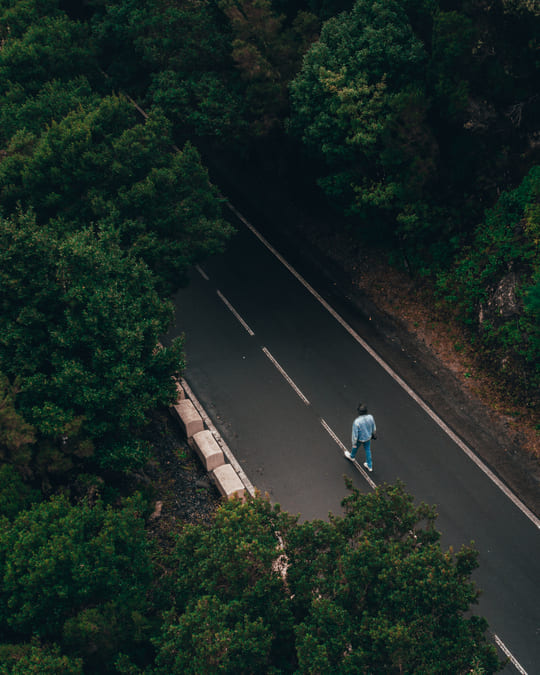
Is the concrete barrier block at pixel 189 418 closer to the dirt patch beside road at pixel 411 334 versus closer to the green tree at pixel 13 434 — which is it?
the green tree at pixel 13 434

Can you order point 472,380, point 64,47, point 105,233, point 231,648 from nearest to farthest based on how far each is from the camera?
point 231,648
point 105,233
point 472,380
point 64,47

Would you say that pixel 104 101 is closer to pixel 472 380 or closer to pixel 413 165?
pixel 413 165

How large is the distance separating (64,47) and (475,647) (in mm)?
22183

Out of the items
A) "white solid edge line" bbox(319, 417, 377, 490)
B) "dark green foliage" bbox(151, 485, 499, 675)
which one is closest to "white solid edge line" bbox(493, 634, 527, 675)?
"dark green foliage" bbox(151, 485, 499, 675)

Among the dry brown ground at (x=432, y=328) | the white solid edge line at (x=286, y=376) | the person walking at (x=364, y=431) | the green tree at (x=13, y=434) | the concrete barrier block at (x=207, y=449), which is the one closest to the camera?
the green tree at (x=13, y=434)

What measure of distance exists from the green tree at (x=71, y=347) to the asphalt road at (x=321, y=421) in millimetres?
4681

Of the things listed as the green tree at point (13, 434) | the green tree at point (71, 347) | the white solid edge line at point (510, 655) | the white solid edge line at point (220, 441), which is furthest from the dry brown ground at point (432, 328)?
the green tree at point (13, 434)

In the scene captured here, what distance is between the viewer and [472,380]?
17.5 metres

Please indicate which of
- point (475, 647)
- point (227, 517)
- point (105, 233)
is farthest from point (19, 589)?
point (105, 233)

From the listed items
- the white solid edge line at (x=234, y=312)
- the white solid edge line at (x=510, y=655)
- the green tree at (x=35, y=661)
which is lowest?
the white solid edge line at (x=510, y=655)

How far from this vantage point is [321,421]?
17297 millimetres

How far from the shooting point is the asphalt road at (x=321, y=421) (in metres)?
14.2

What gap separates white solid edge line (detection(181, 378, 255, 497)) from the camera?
52.0 ft

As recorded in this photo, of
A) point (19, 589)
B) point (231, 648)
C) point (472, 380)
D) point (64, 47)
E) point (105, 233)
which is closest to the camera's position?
point (231, 648)
